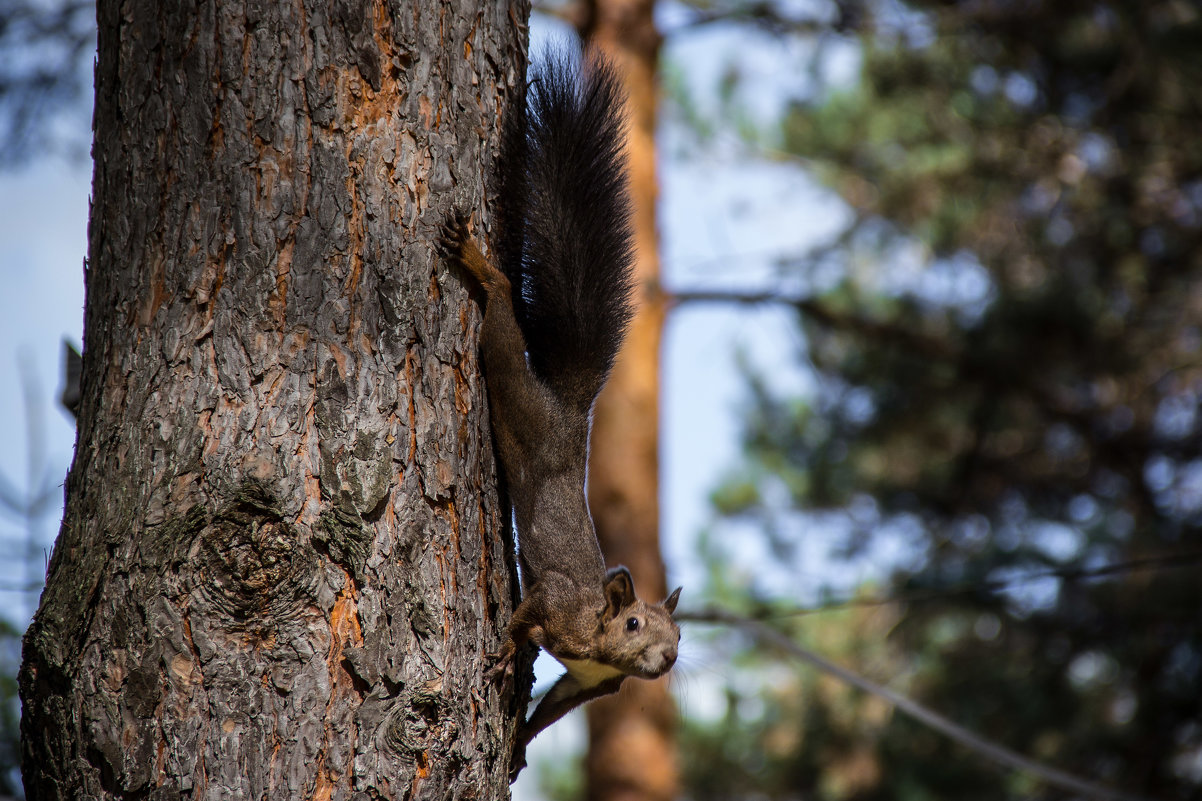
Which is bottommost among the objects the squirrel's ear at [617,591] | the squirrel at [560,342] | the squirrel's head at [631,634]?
the squirrel's head at [631,634]

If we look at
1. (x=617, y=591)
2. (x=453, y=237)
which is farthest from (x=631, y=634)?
(x=453, y=237)

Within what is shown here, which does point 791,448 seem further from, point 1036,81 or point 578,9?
point 578,9

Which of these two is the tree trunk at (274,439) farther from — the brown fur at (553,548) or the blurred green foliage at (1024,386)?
the blurred green foliage at (1024,386)

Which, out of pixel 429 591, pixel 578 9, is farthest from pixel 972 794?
pixel 429 591

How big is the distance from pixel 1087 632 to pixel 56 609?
674 cm

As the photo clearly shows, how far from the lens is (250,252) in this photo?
152 cm

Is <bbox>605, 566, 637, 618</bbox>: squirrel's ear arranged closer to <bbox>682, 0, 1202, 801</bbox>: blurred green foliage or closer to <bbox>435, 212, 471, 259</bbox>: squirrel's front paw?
<bbox>435, 212, 471, 259</bbox>: squirrel's front paw

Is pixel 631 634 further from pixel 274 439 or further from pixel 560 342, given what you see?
pixel 274 439

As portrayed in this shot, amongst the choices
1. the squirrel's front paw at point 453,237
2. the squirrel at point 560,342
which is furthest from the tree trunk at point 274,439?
the squirrel at point 560,342

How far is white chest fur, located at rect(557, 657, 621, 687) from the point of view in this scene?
88.7 inches

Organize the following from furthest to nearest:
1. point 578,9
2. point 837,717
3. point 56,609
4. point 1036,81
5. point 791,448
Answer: point 791,448 < point 837,717 < point 1036,81 < point 578,9 < point 56,609

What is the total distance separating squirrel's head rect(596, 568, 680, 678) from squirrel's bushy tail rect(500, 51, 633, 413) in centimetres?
44

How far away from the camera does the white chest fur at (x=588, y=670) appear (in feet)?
7.39

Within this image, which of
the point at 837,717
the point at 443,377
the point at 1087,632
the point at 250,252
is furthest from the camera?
the point at 837,717
